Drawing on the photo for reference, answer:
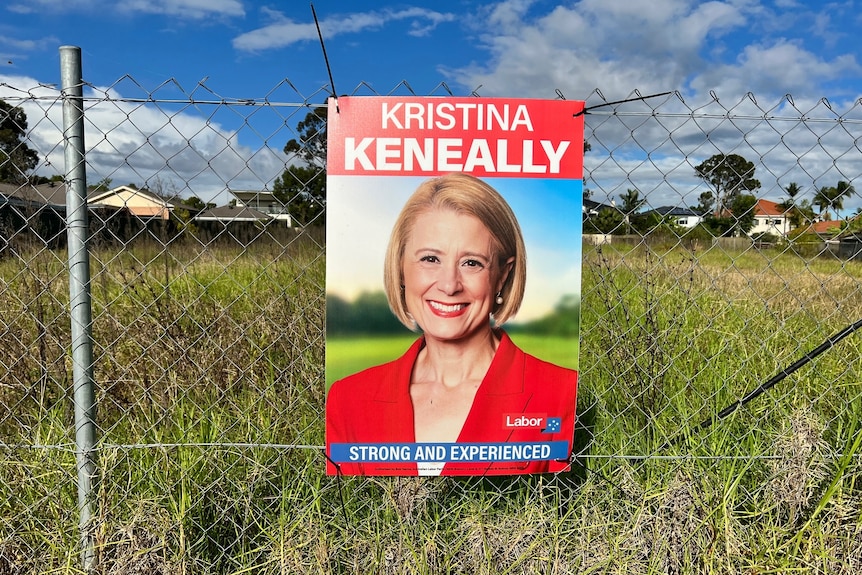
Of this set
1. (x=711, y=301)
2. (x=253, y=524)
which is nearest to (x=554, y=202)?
(x=253, y=524)

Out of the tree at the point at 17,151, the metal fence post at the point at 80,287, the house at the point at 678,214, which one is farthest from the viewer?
the house at the point at 678,214

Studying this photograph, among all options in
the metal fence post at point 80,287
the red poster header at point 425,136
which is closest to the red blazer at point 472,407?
the red poster header at point 425,136

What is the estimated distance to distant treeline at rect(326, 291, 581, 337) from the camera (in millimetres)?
2043

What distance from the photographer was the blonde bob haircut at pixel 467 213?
2.04 meters

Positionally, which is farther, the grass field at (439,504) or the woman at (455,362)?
the grass field at (439,504)

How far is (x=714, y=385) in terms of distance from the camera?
341cm

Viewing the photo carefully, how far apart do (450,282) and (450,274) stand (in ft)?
0.10

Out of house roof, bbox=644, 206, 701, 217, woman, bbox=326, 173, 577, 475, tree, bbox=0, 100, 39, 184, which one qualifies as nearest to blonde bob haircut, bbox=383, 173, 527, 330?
woman, bbox=326, 173, 577, 475

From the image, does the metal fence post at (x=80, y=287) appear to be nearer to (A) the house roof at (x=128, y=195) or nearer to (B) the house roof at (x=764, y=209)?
(A) the house roof at (x=128, y=195)

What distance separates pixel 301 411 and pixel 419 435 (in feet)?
3.74

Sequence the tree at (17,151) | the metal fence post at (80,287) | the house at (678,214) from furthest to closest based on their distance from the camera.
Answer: the house at (678,214) < the tree at (17,151) < the metal fence post at (80,287)

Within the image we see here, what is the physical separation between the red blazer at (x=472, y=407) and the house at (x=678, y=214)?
0.80 m

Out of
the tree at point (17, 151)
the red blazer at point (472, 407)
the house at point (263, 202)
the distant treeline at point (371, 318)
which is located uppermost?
the tree at point (17, 151)

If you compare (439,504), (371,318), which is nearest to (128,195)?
(371,318)
